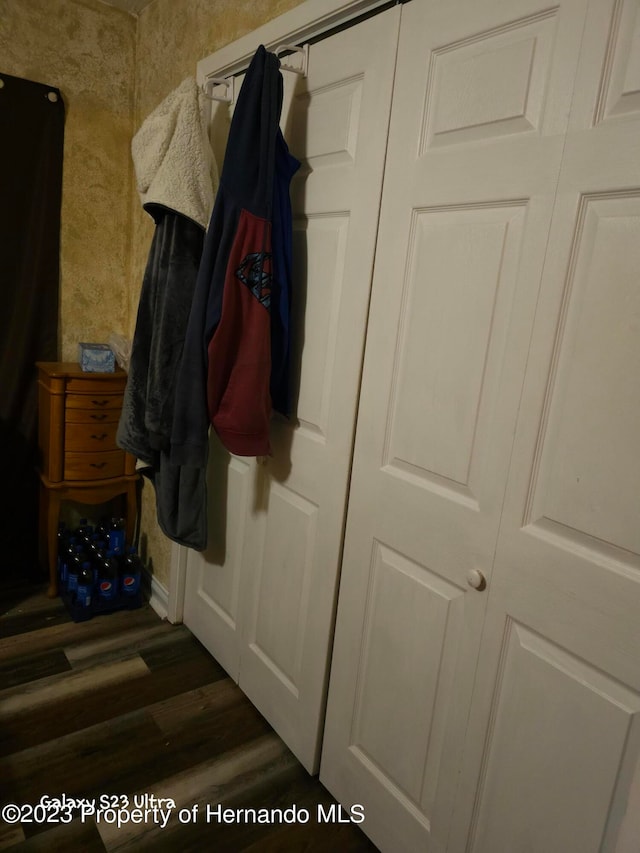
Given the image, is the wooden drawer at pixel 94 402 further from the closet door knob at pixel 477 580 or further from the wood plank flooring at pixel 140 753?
the closet door knob at pixel 477 580

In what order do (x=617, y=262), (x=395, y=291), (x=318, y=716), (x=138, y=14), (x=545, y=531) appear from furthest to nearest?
(x=138, y=14) < (x=318, y=716) < (x=395, y=291) < (x=545, y=531) < (x=617, y=262)

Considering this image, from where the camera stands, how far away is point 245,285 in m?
1.45

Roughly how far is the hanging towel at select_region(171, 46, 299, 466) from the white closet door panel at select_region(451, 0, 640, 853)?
0.71 metres

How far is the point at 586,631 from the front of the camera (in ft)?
3.06

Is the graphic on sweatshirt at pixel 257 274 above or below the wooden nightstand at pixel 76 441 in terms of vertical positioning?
above

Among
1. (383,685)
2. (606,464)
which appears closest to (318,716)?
(383,685)

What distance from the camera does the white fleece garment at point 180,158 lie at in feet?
5.16

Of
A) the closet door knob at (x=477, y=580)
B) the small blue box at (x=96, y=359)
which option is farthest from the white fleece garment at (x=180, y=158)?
the closet door knob at (x=477, y=580)

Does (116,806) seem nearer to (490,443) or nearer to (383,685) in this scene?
(383,685)

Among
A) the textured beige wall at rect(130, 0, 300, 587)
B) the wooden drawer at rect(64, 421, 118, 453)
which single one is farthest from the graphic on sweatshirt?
the wooden drawer at rect(64, 421, 118, 453)

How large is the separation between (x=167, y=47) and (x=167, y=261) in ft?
3.53

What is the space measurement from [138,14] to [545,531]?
2.59 meters

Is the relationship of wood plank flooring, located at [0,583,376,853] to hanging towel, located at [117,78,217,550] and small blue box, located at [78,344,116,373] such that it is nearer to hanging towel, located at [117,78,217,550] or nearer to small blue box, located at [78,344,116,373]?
hanging towel, located at [117,78,217,550]

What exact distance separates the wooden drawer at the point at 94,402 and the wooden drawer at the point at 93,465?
0.19m
